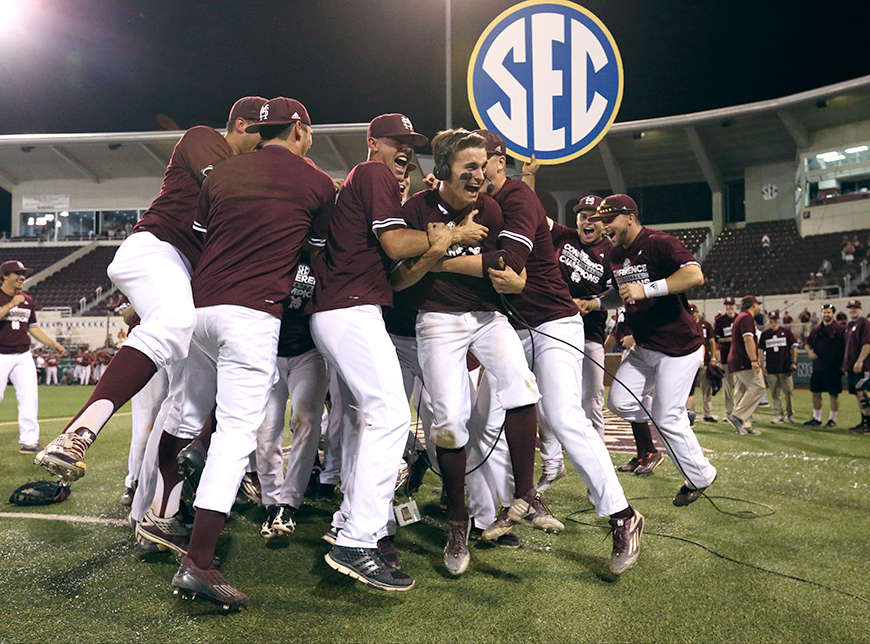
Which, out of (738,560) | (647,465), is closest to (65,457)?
(738,560)

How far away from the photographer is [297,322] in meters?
4.50

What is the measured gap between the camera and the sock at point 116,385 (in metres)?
2.95

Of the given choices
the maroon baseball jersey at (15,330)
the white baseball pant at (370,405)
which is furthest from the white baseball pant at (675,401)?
the maroon baseball jersey at (15,330)

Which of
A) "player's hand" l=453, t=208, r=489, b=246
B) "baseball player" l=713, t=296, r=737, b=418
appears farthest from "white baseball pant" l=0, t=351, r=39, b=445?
"baseball player" l=713, t=296, r=737, b=418

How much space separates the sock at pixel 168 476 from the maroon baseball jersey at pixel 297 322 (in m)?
1.00

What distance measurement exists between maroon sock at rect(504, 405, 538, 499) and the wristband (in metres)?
1.46

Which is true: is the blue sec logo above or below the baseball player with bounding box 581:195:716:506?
above

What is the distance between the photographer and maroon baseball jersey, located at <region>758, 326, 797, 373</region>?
40.1ft

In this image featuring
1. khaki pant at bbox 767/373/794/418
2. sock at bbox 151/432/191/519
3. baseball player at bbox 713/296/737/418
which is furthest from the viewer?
khaki pant at bbox 767/373/794/418

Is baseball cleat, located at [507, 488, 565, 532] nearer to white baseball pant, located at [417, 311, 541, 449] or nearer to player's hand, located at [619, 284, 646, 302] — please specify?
white baseball pant, located at [417, 311, 541, 449]

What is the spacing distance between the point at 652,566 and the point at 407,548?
140cm

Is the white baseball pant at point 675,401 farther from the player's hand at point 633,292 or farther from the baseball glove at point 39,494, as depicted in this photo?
the baseball glove at point 39,494

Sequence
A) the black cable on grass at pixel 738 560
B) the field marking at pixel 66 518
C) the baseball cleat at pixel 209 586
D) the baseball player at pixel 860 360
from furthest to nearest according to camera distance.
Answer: the baseball player at pixel 860 360
the field marking at pixel 66 518
the black cable on grass at pixel 738 560
the baseball cleat at pixel 209 586

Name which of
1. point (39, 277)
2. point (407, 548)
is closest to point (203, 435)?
point (407, 548)
